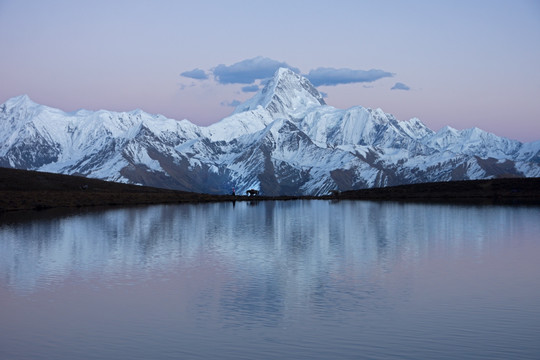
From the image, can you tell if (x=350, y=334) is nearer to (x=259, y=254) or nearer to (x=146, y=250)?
(x=259, y=254)

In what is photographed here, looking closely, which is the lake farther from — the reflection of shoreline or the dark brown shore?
the dark brown shore

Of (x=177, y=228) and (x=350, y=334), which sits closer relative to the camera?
(x=350, y=334)

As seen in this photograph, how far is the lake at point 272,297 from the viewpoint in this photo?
88.8ft

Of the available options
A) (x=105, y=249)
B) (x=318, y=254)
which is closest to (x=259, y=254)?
(x=318, y=254)

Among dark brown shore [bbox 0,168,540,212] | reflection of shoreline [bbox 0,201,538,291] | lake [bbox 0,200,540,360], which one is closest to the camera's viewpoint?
lake [bbox 0,200,540,360]

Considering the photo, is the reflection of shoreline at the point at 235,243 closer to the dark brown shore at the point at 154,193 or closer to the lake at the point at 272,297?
the lake at the point at 272,297

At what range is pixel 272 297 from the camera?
36312mm

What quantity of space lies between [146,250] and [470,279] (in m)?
28.4

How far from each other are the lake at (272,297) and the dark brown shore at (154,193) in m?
79.1

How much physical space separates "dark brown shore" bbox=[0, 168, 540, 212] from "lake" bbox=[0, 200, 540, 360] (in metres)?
79.1

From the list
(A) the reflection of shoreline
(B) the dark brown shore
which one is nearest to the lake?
(A) the reflection of shoreline

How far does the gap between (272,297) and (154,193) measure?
149 metres

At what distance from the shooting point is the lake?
27062 millimetres

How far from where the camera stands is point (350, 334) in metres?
28.5
